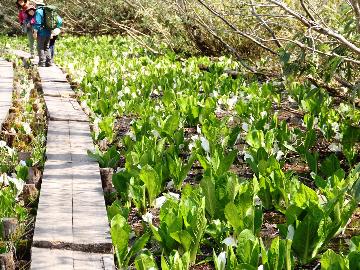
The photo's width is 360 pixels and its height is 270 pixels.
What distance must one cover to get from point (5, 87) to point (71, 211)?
4.51m

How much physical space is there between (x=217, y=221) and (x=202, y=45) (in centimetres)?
916

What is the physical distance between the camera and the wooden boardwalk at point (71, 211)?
224 centimetres

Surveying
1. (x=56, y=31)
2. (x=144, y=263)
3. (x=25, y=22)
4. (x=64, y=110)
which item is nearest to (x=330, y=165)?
(x=144, y=263)

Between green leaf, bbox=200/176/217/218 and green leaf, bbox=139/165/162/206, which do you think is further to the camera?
green leaf, bbox=139/165/162/206

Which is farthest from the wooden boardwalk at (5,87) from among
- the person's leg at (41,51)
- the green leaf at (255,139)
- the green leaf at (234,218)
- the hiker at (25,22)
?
the green leaf at (234,218)

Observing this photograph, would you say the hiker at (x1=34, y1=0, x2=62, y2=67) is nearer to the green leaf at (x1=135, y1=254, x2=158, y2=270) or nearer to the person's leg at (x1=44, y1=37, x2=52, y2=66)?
the person's leg at (x1=44, y1=37, x2=52, y2=66)

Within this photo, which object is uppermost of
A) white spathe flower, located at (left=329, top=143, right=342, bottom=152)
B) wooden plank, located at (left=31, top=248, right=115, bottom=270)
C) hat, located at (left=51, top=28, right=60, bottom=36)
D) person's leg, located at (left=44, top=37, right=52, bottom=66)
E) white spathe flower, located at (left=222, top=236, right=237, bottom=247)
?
white spathe flower, located at (left=222, top=236, right=237, bottom=247)

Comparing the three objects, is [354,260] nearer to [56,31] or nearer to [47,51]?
[47,51]

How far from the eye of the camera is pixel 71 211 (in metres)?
2.70

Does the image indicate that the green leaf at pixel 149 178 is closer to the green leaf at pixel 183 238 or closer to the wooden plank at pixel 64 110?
the green leaf at pixel 183 238

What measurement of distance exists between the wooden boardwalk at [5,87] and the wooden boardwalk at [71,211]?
86cm

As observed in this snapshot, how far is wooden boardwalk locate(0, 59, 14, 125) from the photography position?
5.22 meters

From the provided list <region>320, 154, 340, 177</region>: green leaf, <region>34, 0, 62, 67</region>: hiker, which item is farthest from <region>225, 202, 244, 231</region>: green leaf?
<region>34, 0, 62, 67</region>: hiker

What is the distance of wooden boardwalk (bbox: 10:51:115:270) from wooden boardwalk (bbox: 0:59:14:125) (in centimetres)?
86
